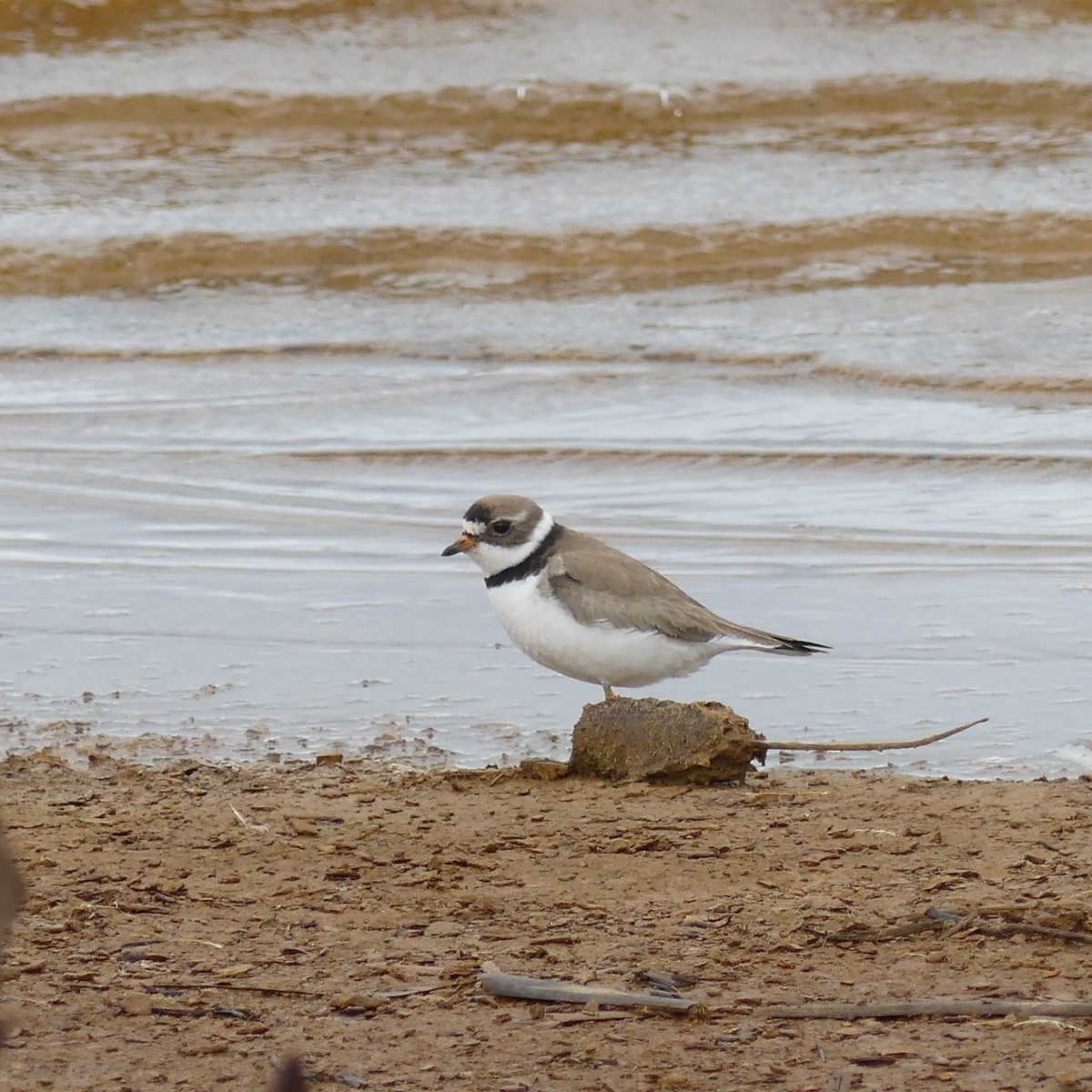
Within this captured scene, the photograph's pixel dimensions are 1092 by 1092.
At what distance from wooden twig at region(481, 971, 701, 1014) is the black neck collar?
103 inches

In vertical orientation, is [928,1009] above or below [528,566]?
below

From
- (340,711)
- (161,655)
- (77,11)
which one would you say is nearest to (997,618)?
(340,711)

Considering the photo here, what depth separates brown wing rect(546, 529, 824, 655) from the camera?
588 cm

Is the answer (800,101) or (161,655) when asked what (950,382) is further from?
(800,101)

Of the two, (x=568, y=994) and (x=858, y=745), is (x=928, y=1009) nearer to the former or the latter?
(x=568, y=994)

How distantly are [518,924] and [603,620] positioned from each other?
195cm

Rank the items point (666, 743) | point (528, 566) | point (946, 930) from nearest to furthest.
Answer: point (946, 930)
point (666, 743)
point (528, 566)

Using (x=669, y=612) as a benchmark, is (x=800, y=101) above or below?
above

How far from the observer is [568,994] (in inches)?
137

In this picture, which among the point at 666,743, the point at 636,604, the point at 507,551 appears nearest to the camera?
Answer: the point at 666,743

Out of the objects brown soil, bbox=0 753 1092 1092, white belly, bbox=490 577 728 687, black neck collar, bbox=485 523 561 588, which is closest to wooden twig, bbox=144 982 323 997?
brown soil, bbox=0 753 1092 1092

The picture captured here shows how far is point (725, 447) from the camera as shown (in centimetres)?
995

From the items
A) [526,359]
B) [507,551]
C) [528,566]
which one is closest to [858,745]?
[528,566]

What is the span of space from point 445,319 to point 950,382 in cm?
383
